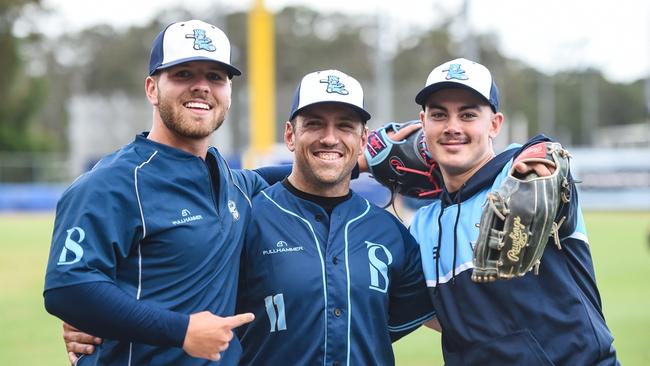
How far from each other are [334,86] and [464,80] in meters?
0.60

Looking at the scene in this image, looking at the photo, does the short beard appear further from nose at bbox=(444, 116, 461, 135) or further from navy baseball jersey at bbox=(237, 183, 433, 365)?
nose at bbox=(444, 116, 461, 135)

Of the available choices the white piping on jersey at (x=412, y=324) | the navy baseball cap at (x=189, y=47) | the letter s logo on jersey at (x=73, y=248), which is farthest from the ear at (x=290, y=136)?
the letter s logo on jersey at (x=73, y=248)

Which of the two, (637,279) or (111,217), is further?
(637,279)

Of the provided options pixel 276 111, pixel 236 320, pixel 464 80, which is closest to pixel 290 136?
pixel 464 80

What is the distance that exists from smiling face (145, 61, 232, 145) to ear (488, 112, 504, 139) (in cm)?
124

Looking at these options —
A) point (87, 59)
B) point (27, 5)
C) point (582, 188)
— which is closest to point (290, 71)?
point (87, 59)

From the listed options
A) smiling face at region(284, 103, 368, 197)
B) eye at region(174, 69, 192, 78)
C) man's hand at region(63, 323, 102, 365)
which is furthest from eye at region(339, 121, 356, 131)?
man's hand at region(63, 323, 102, 365)

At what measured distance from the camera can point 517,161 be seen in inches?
129

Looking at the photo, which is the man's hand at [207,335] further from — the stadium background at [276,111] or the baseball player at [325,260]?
the stadium background at [276,111]

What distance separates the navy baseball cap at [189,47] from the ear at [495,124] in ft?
3.87

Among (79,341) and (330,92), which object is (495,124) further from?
(79,341)

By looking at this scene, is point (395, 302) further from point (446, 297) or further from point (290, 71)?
point (290, 71)

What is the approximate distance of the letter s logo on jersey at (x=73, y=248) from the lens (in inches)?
122

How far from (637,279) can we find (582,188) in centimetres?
1864
